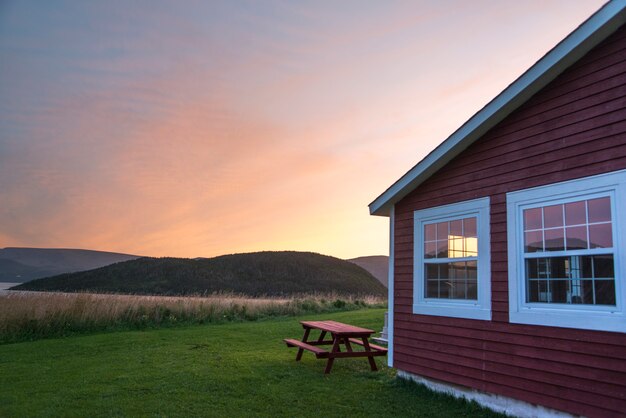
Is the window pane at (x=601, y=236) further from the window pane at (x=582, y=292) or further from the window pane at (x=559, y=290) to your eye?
the window pane at (x=559, y=290)

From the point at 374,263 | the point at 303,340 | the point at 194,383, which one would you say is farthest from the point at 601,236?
the point at 374,263

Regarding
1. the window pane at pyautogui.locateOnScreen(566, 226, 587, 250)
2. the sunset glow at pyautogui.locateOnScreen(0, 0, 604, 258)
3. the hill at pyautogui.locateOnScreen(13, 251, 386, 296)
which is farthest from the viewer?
the hill at pyautogui.locateOnScreen(13, 251, 386, 296)

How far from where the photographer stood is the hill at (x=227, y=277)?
49.5 meters

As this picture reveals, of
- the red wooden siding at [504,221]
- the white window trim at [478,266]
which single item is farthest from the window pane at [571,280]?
the white window trim at [478,266]

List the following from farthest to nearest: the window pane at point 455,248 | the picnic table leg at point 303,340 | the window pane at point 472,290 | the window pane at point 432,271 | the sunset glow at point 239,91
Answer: the sunset glow at point 239,91
the picnic table leg at point 303,340
the window pane at point 432,271
the window pane at point 455,248
the window pane at point 472,290

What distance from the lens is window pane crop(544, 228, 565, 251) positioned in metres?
5.10

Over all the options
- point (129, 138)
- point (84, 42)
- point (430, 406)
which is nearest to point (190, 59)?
point (84, 42)

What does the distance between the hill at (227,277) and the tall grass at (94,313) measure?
29813mm

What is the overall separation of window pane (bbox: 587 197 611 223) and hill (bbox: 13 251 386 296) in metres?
43.1

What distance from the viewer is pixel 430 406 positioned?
20.1ft

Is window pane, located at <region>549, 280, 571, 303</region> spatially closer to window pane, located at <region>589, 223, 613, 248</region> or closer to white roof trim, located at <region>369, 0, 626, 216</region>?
window pane, located at <region>589, 223, 613, 248</region>

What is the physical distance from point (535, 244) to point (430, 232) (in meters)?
1.89

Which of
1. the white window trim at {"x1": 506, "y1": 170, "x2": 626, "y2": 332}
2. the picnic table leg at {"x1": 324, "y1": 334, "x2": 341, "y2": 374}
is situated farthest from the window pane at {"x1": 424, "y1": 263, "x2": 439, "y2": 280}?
the picnic table leg at {"x1": 324, "y1": 334, "x2": 341, "y2": 374}

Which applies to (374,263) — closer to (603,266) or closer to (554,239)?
(554,239)
